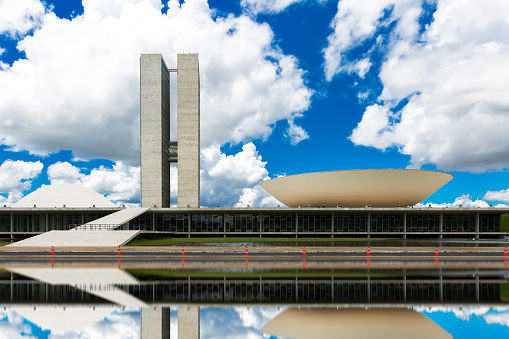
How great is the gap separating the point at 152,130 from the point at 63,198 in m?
23.8

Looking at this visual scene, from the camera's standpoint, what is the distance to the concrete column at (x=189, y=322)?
7.69 m

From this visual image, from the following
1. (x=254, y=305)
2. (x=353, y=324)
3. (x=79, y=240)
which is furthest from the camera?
(x=79, y=240)

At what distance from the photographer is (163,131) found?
71.6m

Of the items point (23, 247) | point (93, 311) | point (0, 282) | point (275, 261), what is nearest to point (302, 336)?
point (93, 311)

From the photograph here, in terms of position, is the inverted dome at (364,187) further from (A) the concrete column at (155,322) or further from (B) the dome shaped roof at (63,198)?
(B) the dome shaped roof at (63,198)

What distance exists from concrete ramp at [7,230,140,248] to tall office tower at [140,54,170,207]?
33.3 metres

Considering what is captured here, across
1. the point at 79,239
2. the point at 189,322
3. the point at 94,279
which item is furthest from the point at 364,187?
the point at 189,322

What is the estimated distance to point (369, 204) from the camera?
5275cm

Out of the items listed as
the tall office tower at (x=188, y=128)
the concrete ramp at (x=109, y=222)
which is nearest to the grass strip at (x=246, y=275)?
the concrete ramp at (x=109, y=222)

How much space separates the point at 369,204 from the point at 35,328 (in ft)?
159

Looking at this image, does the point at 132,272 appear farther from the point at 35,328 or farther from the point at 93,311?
the point at 35,328

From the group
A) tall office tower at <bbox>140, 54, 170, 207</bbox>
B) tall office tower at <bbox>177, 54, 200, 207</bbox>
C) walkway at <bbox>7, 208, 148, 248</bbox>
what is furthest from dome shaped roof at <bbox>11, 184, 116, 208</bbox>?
walkway at <bbox>7, 208, 148, 248</bbox>

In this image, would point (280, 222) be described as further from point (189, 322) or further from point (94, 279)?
point (189, 322)

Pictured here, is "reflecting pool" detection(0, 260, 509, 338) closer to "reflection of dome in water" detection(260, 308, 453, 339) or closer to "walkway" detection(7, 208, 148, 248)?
"reflection of dome in water" detection(260, 308, 453, 339)
